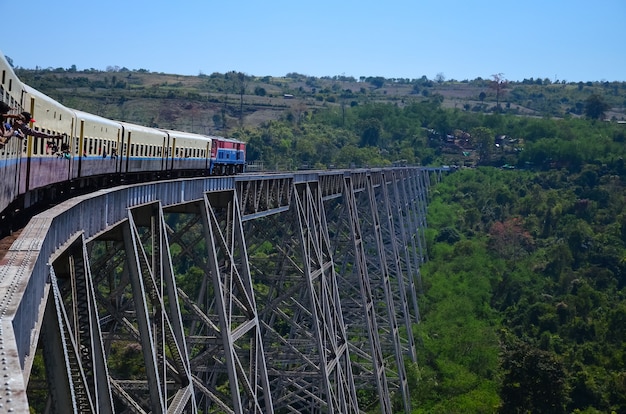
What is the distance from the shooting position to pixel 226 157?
113ft

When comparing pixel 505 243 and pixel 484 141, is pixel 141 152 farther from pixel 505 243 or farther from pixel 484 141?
pixel 484 141

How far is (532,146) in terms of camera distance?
115 metres

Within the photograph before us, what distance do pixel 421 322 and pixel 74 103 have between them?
80025 millimetres

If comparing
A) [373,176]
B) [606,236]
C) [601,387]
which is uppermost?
[373,176]

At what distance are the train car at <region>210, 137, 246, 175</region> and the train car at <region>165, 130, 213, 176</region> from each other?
2.09 ft

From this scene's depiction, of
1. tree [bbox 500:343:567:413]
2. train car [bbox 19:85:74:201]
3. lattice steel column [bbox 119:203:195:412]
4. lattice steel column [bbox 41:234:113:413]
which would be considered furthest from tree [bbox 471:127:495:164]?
lattice steel column [bbox 41:234:113:413]

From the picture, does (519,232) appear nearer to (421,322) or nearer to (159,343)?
(421,322)

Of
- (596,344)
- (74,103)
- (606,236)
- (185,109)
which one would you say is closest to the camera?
(596,344)

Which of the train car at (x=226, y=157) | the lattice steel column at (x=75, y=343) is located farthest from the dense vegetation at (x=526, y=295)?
the lattice steel column at (x=75, y=343)

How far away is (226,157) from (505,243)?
4791 cm

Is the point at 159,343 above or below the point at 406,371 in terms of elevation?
above

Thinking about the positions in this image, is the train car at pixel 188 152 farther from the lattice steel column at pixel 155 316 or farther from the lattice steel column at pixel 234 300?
the lattice steel column at pixel 155 316

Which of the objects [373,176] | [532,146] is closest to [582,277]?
[373,176]

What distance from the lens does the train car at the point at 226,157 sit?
108ft
